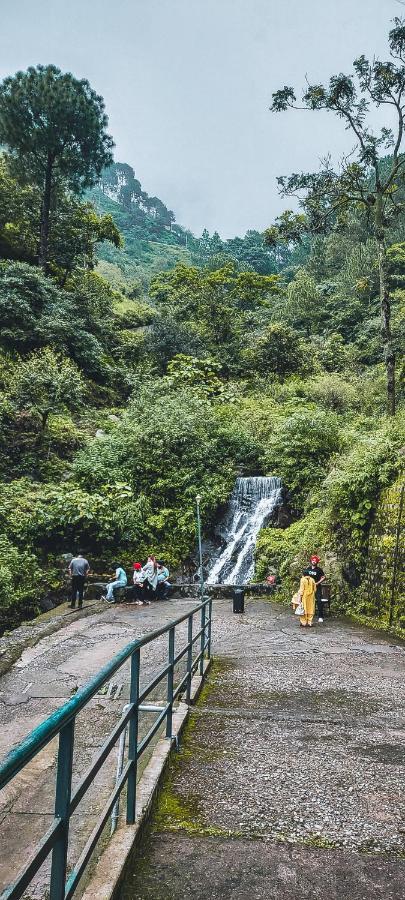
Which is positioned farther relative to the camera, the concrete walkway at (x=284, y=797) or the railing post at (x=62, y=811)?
the concrete walkway at (x=284, y=797)

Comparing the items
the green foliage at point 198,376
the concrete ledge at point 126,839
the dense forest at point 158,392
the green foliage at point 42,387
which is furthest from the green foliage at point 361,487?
the green foliage at point 198,376

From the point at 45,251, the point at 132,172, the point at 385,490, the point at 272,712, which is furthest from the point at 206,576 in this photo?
the point at 132,172

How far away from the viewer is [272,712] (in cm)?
554

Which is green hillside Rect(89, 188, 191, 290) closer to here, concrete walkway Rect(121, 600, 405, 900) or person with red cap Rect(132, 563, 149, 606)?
person with red cap Rect(132, 563, 149, 606)

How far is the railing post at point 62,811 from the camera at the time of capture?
1716mm

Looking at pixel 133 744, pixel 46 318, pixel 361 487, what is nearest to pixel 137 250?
pixel 46 318

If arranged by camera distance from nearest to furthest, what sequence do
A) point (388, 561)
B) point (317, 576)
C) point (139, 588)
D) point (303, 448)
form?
point (388, 561), point (317, 576), point (139, 588), point (303, 448)

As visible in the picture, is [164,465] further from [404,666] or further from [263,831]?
[263,831]

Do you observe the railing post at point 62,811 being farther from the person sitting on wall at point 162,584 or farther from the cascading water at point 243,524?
the cascading water at point 243,524

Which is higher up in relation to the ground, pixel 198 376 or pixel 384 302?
pixel 384 302

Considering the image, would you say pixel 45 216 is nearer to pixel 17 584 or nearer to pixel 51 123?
pixel 51 123

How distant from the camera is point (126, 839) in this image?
275 cm

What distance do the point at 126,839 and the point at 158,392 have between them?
21348 mm

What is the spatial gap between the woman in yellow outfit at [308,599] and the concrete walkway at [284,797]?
452cm
